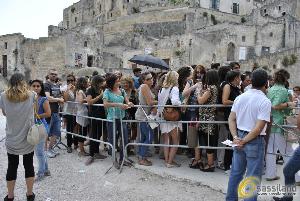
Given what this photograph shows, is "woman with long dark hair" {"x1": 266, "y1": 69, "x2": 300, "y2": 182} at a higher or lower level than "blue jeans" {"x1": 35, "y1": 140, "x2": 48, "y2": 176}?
higher

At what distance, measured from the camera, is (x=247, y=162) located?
478 cm

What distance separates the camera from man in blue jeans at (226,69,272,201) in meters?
4.62

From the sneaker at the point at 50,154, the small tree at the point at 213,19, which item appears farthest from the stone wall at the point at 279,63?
the small tree at the point at 213,19

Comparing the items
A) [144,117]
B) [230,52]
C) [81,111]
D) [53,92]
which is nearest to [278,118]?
[144,117]

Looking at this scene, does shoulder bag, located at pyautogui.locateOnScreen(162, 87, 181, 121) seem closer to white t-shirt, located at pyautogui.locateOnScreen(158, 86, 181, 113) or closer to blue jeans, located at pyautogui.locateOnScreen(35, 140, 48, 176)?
white t-shirt, located at pyautogui.locateOnScreen(158, 86, 181, 113)

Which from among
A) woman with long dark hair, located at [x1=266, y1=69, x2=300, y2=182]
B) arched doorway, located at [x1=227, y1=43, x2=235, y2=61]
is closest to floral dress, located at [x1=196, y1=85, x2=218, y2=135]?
woman with long dark hair, located at [x1=266, y1=69, x2=300, y2=182]

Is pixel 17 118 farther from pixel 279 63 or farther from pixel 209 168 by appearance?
pixel 279 63

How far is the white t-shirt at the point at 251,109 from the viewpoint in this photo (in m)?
4.60

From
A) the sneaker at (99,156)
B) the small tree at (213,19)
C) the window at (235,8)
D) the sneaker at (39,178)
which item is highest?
the window at (235,8)

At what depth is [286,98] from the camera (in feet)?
21.0

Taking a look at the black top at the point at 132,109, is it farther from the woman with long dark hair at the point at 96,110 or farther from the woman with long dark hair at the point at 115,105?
the woman with long dark hair at the point at 115,105

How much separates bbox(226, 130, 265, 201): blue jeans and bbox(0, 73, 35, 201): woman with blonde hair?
130 inches

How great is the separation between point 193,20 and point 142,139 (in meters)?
42.8

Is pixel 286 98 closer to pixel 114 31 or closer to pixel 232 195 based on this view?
pixel 232 195
